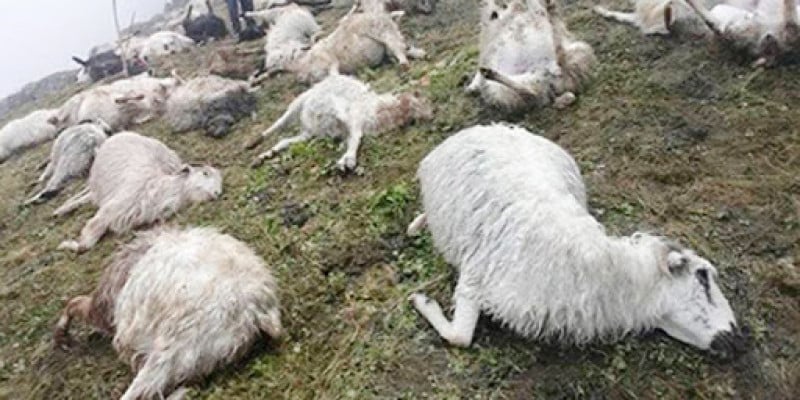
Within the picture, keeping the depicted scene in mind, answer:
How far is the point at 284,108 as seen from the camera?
9.25 m

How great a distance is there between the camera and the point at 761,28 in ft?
21.6

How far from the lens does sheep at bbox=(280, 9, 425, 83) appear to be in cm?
974

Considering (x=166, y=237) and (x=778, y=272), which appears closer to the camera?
(x=778, y=272)

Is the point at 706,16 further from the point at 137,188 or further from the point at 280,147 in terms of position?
the point at 137,188

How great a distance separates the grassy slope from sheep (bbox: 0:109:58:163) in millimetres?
3745

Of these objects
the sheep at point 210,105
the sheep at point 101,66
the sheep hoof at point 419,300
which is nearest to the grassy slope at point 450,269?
the sheep hoof at point 419,300

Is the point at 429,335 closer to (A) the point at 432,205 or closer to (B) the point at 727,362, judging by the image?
(A) the point at 432,205

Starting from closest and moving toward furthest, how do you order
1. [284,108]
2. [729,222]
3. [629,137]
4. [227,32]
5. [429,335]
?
[429,335] → [729,222] → [629,137] → [284,108] → [227,32]

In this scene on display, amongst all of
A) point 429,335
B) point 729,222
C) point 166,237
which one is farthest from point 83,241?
point 729,222

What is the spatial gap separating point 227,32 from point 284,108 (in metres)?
7.81

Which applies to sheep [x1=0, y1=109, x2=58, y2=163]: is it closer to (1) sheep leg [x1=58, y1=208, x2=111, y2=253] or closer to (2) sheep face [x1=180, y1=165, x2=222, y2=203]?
(1) sheep leg [x1=58, y1=208, x2=111, y2=253]

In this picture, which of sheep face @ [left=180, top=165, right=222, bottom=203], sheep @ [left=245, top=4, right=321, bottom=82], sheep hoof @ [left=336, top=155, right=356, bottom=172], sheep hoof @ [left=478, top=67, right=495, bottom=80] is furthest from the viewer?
sheep @ [left=245, top=4, right=321, bottom=82]

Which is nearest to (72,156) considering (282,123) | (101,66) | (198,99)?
(198,99)

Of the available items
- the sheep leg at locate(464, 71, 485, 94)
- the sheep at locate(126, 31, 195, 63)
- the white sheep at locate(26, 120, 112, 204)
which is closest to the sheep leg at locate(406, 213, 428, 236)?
the sheep leg at locate(464, 71, 485, 94)
